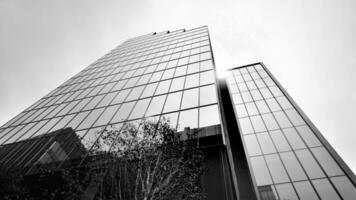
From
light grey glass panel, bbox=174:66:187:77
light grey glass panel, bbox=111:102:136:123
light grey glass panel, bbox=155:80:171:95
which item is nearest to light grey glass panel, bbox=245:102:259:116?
light grey glass panel, bbox=174:66:187:77

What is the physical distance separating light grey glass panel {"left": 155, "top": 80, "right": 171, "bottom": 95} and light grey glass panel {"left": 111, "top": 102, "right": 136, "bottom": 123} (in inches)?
91.4

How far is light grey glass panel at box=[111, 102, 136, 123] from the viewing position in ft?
50.6

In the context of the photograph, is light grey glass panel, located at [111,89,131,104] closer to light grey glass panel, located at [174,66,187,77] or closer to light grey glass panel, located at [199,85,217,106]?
light grey glass panel, located at [174,66,187,77]

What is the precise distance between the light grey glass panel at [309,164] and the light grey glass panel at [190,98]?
9.30m

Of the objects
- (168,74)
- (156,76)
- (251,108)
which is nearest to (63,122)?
(156,76)

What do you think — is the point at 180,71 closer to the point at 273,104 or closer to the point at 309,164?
the point at 273,104

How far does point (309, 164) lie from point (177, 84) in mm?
11511

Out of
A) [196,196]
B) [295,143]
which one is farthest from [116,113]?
[295,143]

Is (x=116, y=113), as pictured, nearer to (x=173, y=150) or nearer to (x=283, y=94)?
(x=173, y=150)

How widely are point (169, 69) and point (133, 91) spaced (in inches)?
177

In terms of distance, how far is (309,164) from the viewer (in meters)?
15.7

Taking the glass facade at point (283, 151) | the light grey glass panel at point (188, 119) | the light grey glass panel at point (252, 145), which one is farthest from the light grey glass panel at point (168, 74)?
the light grey glass panel at point (252, 145)

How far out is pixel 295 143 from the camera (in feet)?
57.8

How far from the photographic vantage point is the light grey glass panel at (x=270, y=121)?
781 inches
